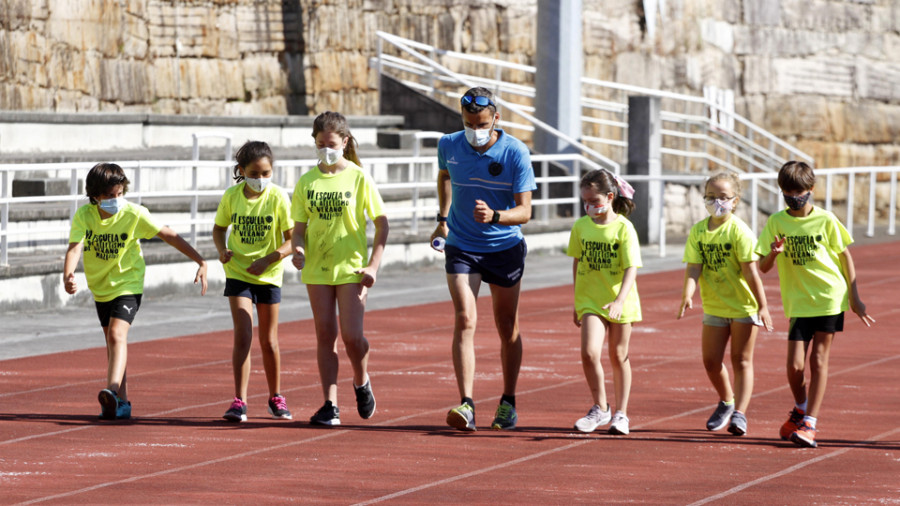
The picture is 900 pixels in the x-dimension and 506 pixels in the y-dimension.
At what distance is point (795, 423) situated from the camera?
26.2 feet

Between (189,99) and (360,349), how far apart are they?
1309 centimetres

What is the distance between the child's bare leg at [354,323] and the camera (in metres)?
8.38

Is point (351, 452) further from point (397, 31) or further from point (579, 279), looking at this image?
point (397, 31)

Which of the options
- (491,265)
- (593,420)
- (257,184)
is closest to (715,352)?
(593,420)

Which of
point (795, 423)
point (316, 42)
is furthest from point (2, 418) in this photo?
point (316, 42)

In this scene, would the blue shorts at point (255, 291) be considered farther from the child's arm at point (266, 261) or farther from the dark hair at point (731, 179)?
the dark hair at point (731, 179)

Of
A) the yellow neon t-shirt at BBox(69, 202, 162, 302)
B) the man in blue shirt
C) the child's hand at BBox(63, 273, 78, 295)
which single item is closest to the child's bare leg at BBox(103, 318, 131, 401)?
the yellow neon t-shirt at BBox(69, 202, 162, 302)

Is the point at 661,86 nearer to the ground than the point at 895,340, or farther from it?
farther from it

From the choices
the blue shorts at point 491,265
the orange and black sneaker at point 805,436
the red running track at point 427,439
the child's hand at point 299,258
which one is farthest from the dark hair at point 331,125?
the orange and black sneaker at point 805,436

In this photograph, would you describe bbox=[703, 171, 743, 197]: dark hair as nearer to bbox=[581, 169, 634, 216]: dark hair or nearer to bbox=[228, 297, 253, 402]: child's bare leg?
bbox=[581, 169, 634, 216]: dark hair

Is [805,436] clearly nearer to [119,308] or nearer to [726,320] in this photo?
[726,320]

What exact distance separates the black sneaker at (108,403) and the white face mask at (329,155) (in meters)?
1.64

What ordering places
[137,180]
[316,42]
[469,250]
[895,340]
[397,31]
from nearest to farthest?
[469,250]
[895,340]
[137,180]
[316,42]
[397,31]

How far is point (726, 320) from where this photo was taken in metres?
8.32
